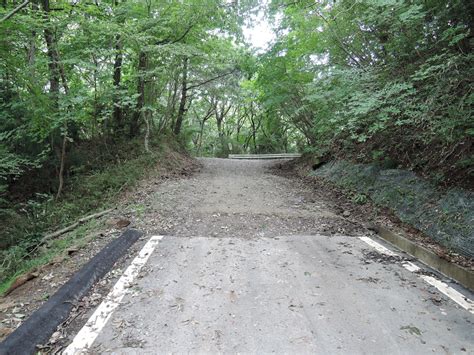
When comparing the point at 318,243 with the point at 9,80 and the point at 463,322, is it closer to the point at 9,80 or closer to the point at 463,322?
the point at 463,322

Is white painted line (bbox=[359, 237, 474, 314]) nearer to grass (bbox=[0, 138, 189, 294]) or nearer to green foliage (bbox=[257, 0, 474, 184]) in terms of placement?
green foliage (bbox=[257, 0, 474, 184])

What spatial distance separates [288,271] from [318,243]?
1141 millimetres

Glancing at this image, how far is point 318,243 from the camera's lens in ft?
15.3

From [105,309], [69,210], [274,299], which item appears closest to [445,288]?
[274,299]

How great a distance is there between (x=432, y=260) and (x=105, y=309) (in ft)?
12.6

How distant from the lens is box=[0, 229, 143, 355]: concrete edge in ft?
7.71

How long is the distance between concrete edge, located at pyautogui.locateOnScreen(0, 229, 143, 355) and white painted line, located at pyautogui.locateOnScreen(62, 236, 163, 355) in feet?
0.83

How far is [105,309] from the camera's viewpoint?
9.55ft

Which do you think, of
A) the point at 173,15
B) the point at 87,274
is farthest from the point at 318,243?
the point at 173,15

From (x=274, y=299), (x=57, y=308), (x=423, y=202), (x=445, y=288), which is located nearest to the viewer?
(x=57, y=308)

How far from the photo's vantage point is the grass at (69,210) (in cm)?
557

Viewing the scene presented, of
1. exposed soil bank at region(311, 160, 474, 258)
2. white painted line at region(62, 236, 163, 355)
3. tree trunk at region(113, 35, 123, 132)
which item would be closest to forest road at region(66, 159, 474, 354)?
white painted line at region(62, 236, 163, 355)

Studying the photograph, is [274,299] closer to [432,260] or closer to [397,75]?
[432,260]

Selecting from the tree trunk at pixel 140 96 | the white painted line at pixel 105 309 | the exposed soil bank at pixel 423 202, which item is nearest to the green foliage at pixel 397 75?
the exposed soil bank at pixel 423 202
